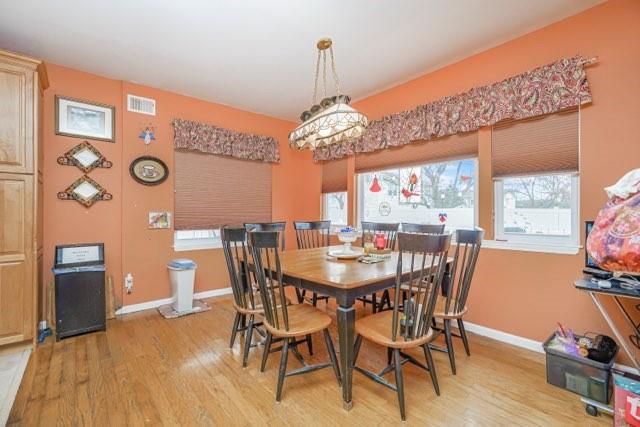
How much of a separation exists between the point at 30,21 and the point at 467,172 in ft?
13.3

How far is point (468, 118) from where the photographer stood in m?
2.83

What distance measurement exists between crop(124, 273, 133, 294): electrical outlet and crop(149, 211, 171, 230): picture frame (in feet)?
1.97

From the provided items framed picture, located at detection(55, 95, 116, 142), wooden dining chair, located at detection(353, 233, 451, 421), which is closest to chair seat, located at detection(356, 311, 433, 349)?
wooden dining chair, located at detection(353, 233, 451, 421)

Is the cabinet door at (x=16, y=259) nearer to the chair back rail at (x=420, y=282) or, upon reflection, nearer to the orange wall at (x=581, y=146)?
the chair back rail at (x=420, y=282)

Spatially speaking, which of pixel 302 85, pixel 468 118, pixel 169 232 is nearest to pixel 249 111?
pixel 302 85

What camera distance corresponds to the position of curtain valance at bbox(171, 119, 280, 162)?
3.69 metres

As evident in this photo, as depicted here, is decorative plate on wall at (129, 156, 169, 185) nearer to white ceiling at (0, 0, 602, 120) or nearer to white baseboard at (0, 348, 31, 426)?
white ceiling at (0, 0, 602, 120)

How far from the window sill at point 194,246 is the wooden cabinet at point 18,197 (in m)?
1.39

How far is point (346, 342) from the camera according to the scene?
5.56 ft

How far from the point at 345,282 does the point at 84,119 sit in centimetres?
337

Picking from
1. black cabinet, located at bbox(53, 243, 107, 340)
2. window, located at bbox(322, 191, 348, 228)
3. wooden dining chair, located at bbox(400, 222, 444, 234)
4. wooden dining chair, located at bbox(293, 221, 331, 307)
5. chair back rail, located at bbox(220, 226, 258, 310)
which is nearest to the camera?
chair back rail, located at bbox(220, 226, 258, 310)

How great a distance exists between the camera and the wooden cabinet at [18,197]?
2379 millimetres

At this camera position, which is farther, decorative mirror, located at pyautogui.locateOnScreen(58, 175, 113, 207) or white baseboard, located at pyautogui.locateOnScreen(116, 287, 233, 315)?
white baseboard, located at pyautogui.locateOnScreen(116, 287, 233, 315)

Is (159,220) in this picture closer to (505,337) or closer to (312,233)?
(312,233)
